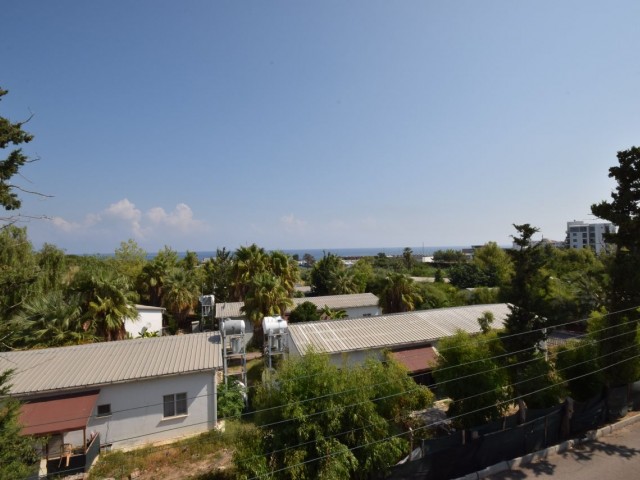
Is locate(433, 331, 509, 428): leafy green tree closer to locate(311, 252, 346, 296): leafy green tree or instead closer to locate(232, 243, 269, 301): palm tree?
locate(232, 243, 269, 301): palm tree

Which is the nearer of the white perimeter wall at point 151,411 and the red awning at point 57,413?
the red awning at point 57,413

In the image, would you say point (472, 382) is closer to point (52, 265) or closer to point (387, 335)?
point (387, 335)

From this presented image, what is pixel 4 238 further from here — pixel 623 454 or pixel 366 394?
pixel 623 454

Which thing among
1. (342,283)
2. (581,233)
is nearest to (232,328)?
(342,283)

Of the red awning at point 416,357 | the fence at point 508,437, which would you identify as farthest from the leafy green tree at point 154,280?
the fence at point 508,437

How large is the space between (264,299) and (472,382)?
16.5 metres

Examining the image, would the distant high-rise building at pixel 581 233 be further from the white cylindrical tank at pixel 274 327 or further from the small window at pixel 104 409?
the small window at pixel 104 409

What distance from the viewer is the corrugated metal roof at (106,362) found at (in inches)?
569

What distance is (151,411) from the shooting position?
15.4 meters

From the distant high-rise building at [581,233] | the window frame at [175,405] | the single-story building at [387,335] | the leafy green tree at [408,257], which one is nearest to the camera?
the window frame at [175,405]

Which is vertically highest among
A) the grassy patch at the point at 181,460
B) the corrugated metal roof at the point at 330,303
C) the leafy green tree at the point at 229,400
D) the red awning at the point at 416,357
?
the corrugated metal roof at the point at 330,303

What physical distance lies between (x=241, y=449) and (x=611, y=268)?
51.3ft

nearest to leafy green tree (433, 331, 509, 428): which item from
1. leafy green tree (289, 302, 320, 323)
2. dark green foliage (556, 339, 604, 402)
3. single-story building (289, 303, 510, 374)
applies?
dark green foliage (556, 339, 604, 402)

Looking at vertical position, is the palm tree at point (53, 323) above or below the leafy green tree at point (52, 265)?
below
